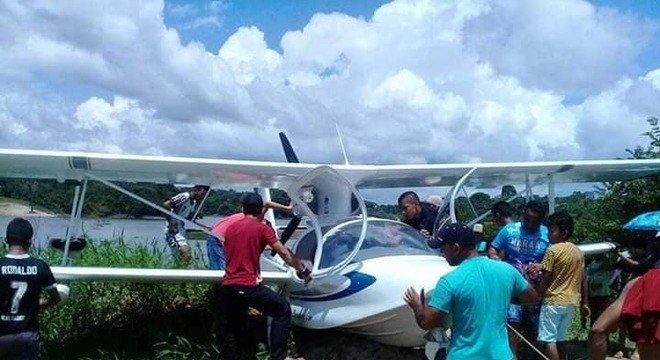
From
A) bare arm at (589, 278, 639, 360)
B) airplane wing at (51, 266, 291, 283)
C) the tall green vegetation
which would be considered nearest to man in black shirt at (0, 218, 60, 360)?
airplane wing at (51, 266, 291, 283)

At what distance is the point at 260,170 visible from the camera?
30.2 ft

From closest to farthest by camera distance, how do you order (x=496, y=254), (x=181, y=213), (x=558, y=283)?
(x=558, y=283) → (x=496, y=254) → (x=181, y=213)

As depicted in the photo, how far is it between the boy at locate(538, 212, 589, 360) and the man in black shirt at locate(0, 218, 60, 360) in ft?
14.1

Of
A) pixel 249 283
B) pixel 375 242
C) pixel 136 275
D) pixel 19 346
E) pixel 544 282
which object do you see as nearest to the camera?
pixel 19 346

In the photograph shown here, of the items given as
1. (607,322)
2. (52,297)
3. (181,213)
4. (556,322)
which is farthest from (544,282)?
(181,213)

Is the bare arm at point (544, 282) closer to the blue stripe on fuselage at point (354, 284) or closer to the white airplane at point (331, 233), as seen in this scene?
the white airplane at point (331, 233)

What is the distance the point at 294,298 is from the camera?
28.9ft

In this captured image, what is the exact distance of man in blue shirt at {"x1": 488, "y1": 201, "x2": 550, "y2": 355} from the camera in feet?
25.2

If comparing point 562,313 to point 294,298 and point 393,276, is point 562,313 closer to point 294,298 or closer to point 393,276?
point 393,276

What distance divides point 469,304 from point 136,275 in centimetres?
497

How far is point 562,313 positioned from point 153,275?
4.26 meters

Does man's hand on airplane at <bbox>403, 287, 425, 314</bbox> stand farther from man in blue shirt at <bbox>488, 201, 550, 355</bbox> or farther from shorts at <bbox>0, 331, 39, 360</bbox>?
man in blue shirt at <bbox>488, 201, 550, 355</bbox>

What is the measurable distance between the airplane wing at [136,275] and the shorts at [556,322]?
2.89m

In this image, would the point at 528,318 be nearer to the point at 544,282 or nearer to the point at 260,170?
the point at 544,282
